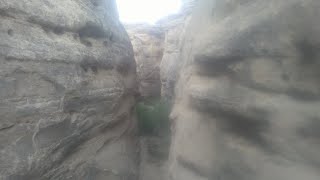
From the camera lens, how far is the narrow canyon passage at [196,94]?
215cm

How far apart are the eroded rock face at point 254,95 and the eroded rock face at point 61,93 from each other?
0.92 metres

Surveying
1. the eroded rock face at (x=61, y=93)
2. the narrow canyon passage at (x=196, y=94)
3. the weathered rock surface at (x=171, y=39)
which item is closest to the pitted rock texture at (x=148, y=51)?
the weathered rock surface at (x=171, y=39)

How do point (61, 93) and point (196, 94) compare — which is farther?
point (196, 94)

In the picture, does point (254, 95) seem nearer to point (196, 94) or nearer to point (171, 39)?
point (196, 94)

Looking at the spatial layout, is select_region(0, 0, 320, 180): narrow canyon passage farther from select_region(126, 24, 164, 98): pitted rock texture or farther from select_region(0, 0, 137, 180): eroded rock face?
select_region(126, 24, 164, 98): pitted rock texture

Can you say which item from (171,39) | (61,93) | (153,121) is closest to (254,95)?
(61,93)

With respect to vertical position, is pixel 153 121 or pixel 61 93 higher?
pixel 61 93

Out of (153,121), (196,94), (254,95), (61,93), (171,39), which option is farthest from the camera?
(171,39)

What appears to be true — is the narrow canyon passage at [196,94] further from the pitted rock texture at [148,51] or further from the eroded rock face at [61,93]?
the pitted rock texture at [148,51]

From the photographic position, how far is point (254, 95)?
7.73 feet

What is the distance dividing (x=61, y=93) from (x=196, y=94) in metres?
1.14

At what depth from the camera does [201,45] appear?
9.29ft

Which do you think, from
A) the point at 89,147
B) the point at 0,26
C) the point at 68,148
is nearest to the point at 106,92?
the point at 89,147

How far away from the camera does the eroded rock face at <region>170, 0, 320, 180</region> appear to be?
2.12m
